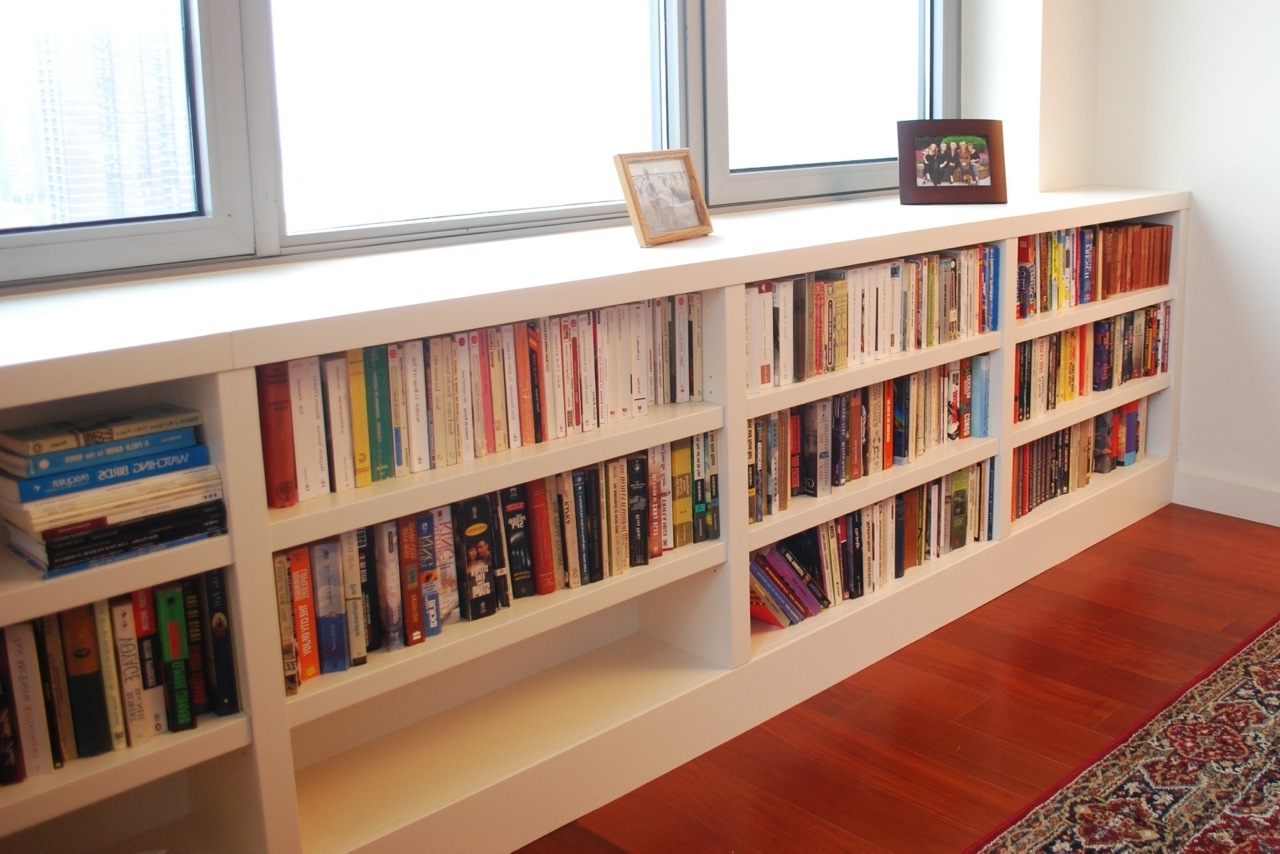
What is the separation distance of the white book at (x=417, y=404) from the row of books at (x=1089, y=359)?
1.56 metres

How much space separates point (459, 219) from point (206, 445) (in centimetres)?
100

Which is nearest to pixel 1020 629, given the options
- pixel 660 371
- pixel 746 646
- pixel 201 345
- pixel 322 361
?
pixel 746 646

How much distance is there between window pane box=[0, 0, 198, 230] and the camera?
1897 millimetres

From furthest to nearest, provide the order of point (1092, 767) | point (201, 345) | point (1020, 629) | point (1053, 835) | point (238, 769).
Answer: point (1020, 629)
point (1092, 767)
point (1053, 835)
point (238, 769)
point (201, 345)

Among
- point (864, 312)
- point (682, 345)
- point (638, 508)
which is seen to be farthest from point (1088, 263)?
point (638, 508)

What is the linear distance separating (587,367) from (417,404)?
0.33 metres

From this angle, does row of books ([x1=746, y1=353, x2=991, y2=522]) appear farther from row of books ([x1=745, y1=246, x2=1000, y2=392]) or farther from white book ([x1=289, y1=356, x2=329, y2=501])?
white book ([x1=289, y1=356, x2=329, y2=501])

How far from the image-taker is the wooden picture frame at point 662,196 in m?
2.33

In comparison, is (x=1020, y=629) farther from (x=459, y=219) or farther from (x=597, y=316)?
(x=459, y=219)

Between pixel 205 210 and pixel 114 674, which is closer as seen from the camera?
pixel 114 674

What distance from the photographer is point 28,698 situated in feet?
4.82

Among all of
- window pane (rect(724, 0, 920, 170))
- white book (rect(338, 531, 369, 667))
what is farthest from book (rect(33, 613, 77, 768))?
window pane (rect(724, 0, 920, 170))

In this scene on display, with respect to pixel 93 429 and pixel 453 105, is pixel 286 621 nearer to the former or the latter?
pixel 93 429

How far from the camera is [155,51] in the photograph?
2.02 meters
